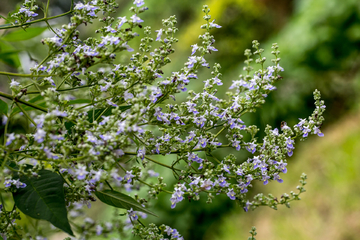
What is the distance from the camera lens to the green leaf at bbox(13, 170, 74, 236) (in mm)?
761

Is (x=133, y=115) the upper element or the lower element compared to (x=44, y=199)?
upper

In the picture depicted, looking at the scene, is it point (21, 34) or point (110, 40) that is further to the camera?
point (21, 34)

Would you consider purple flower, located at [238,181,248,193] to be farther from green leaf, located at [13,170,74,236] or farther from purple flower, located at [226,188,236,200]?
green leaf, located at [13,170,74,236]

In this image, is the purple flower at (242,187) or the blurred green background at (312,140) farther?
the blurred green background at (312,140)

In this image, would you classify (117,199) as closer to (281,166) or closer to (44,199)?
(44,199)

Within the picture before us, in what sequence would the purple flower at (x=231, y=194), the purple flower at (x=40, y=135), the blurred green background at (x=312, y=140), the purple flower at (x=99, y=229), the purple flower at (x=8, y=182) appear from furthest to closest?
the blurred green background at (x=312, y=140) < the purple flower at (x=99, y=229) < the purple flower at (x=231, y=194) < the purple flower at (x=8, y=182) < the purple flower at (x=40, y=135)

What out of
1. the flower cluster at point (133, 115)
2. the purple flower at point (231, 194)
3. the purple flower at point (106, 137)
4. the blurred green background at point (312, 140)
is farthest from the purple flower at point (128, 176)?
the blurred green background at point (312, 140)

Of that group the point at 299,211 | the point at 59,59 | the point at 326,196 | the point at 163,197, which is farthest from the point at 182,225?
the point at 59,59

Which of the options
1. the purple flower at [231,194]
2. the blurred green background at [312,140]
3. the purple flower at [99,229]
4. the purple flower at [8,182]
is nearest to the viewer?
the purple flower at [8,182]

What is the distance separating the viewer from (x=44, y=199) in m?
0.81

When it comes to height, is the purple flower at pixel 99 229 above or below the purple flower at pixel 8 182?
above

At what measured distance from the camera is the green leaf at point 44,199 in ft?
2.50

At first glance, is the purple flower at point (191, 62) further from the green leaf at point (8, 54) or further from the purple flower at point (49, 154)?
the green leaf at point (8, 54)

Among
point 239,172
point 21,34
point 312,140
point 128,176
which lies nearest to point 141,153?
point 128,176
